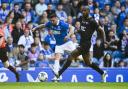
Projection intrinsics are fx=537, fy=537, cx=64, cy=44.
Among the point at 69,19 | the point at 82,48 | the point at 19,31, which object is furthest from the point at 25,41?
the point at 82,48

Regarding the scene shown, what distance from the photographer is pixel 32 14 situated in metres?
19.3

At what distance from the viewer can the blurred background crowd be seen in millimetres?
17656

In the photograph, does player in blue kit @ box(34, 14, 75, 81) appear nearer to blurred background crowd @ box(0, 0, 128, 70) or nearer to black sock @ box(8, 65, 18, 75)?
blurred background crowd @ box(0, 0, 128, 70)

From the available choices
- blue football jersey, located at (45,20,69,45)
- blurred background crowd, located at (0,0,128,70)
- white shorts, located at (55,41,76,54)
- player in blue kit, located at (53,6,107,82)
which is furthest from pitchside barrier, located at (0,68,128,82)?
player in blue kit, located at (53,6,107,82)

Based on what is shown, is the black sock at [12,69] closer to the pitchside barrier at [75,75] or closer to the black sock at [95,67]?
the pitchside barrier at [75,75]

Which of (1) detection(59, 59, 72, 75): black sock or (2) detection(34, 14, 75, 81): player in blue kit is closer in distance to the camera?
(1) detection(59, 59, 72, 75): black sock

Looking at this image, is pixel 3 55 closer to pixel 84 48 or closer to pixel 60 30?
pixel 60 30

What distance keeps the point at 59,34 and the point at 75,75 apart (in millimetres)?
1373

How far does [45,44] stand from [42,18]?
4.56ft

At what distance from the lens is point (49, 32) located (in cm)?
1802

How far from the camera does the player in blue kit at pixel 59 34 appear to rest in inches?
634

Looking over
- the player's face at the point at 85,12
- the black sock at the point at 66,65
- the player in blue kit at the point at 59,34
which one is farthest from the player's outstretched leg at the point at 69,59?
the player's face at the point at 85,12

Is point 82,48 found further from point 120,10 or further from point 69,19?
point 120,10

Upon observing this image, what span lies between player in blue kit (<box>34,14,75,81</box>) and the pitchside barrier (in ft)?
2.30
